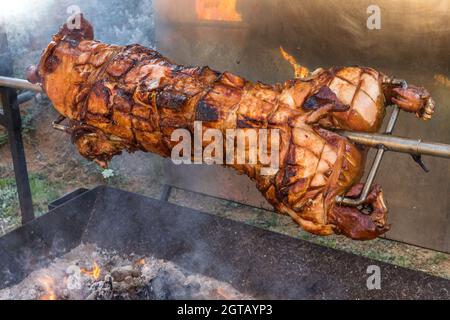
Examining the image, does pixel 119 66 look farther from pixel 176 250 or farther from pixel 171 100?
pixel 176 250

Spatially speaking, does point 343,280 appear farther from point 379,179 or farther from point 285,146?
point 379,179

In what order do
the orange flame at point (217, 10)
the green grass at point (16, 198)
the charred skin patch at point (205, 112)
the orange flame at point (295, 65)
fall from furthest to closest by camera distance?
1. the green grass at point (16, 198)
2. the orange flame at point (217, 10)
3. the orange flame at point (295, 65)
4. the charred skin patch at point (205, 112)

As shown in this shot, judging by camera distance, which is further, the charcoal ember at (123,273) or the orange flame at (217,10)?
the orange flame at (217,10)

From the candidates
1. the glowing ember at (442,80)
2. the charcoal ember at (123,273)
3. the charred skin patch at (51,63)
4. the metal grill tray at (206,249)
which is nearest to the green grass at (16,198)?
the metal grill tray at (206,249)

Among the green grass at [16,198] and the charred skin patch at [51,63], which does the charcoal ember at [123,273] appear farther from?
the green grass at [16,198]

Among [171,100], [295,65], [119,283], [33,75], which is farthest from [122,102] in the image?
[295,65]

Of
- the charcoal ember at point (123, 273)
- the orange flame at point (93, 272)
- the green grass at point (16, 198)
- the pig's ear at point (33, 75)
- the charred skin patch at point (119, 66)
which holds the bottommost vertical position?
the green grass at point (16, 198)

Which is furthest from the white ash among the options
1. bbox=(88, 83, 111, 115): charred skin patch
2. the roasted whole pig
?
bbox=(88, 83, 111, 115): charred skin patch
